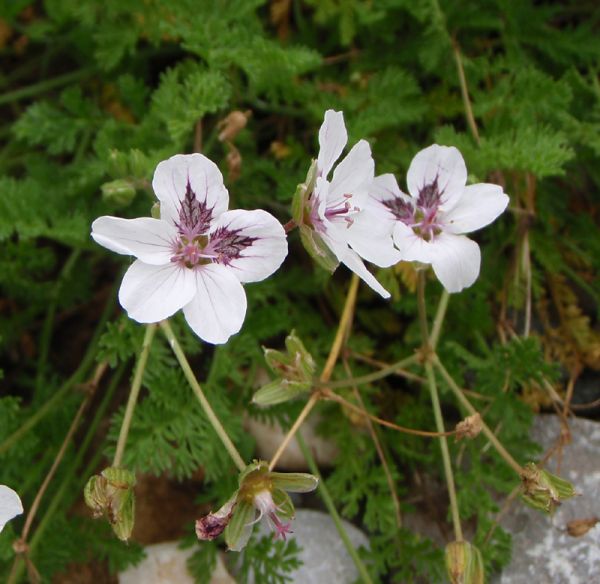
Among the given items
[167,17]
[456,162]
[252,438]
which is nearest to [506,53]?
[456,162]

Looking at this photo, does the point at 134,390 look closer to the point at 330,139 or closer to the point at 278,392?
the point at 278,392

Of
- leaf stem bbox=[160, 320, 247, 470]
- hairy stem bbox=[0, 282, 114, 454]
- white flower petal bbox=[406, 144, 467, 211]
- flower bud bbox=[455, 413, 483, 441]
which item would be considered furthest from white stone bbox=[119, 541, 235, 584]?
white flower petal bbox=[406, 144, 467, 211]

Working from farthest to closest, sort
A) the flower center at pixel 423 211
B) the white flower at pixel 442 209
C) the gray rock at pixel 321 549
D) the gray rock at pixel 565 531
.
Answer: the gray rock at pixel 321 549
the gray rock at pixel 565 531
the flower center at pixel 423 211
the white flower at pixel 442 209

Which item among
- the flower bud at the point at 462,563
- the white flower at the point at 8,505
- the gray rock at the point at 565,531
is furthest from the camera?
the gray rock at the point at 565,531

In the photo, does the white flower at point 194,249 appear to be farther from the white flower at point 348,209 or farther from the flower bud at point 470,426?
the flower bud at point 470,426

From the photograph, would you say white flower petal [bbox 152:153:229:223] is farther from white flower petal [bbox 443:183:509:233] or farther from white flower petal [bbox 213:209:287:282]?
white flower petal [bbox 443:183:509:233]

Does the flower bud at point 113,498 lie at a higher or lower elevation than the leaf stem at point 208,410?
lower

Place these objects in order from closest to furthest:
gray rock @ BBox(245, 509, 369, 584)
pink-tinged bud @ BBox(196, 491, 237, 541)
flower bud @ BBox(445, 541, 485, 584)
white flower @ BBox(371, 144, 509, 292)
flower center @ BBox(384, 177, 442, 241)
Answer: pink-tinged bud @ BBox(196, 491, 237, 541) < flower bud @ BBox(445, 541, 485, 584) < white flower @ BBox(371, 144, 509, 292) < flower center @ BBox(384, 177, 442, 241) < gray rock @ BBox(245, 509, 369, 584)

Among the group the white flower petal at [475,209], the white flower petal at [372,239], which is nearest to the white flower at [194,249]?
the white flower petal at [372,239]
